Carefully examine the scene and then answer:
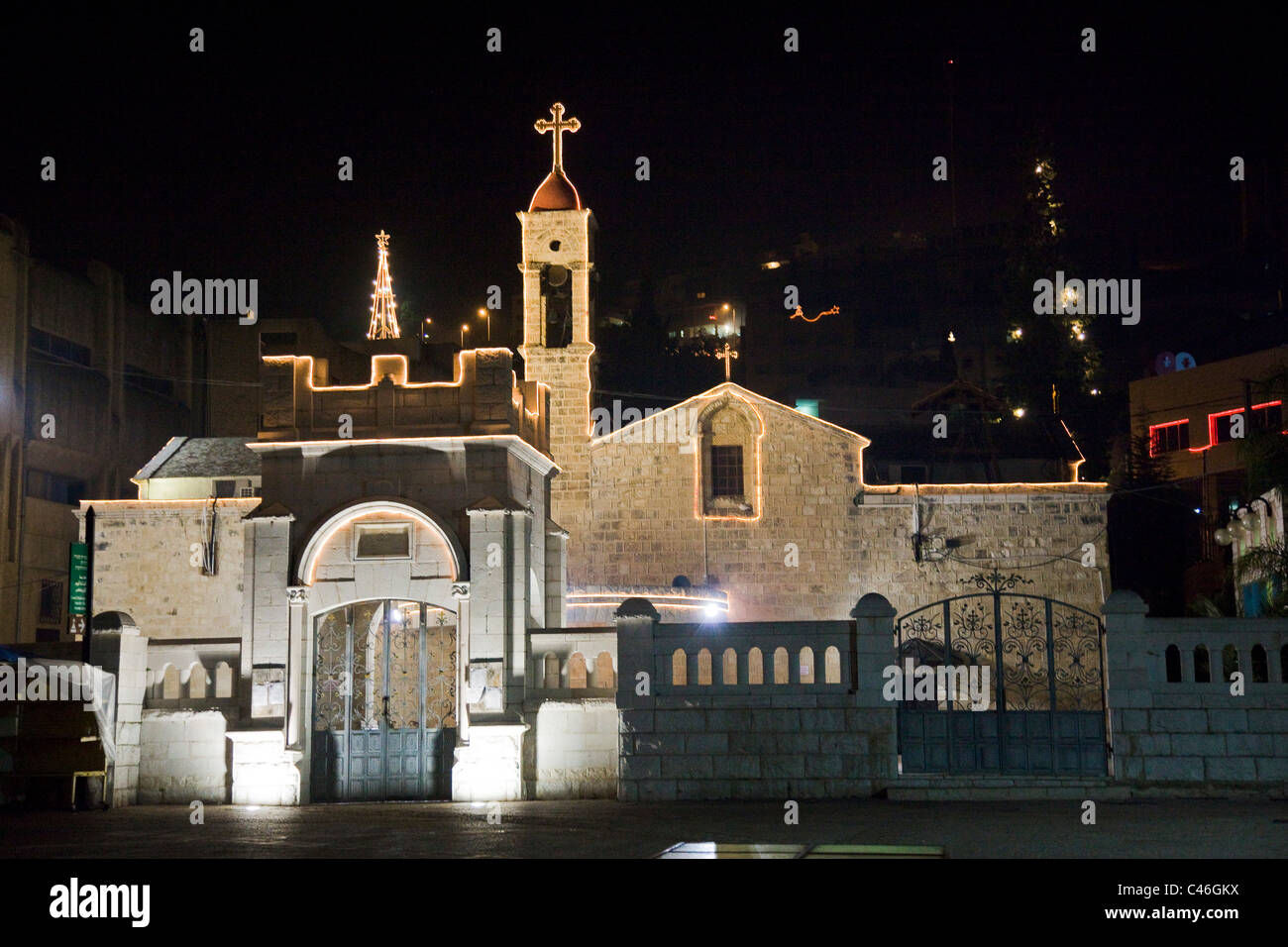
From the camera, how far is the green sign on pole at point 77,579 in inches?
1176

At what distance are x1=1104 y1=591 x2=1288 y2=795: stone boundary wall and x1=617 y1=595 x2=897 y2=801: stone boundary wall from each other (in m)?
2.82

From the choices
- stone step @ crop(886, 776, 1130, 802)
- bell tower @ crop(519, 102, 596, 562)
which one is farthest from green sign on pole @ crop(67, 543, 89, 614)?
stone step @ crop(886, 776, 1130, 802)

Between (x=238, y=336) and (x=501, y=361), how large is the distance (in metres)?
38.0

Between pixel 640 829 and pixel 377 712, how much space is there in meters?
6.87

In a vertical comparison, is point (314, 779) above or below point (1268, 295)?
below

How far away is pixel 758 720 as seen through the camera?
1806cm

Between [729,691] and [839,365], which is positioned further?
[839,365]

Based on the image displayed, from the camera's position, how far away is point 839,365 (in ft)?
236

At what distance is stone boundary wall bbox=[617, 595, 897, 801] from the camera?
1775 cm

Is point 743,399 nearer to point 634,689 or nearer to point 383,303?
point 383,303

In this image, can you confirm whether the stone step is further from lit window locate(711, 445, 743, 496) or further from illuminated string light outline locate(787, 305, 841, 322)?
illuminated string light outline locate(787, 305, 841, 322)

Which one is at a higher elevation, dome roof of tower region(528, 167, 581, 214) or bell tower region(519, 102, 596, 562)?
dome roof of tower region(528, 167, 581, 214)
